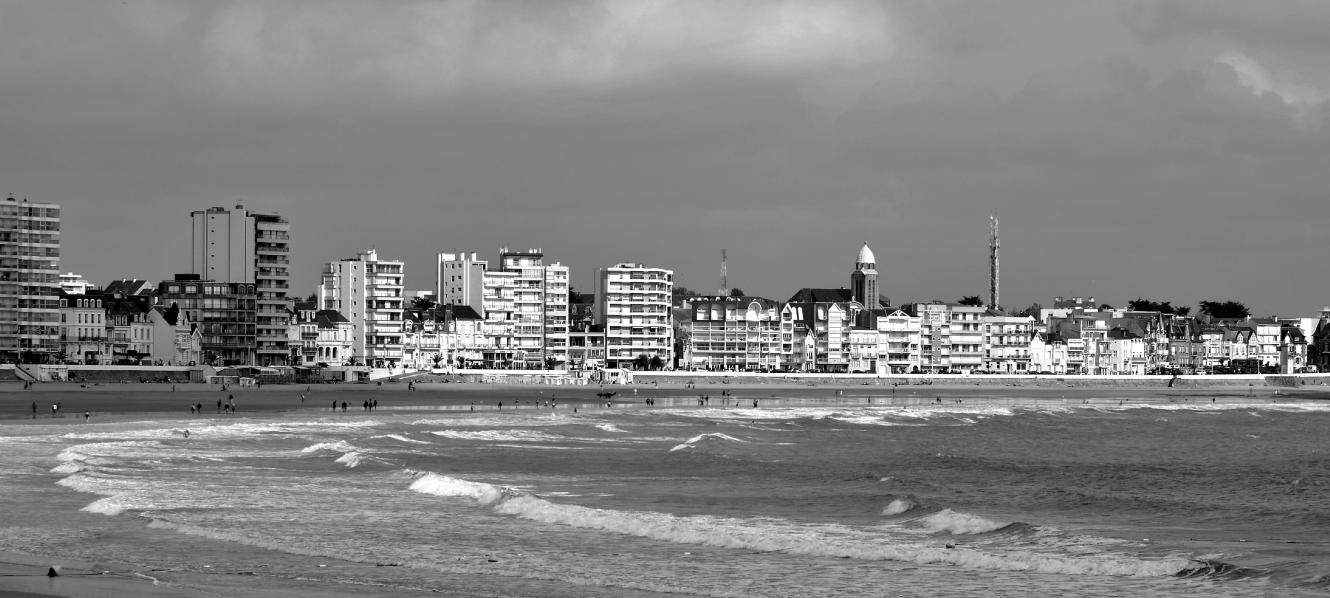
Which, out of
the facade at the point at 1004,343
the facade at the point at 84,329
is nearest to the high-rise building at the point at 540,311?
the facade at the point at 84,329

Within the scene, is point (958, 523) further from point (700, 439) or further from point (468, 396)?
point (468, 396)

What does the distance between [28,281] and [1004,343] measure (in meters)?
102

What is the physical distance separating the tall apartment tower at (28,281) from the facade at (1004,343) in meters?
97.8

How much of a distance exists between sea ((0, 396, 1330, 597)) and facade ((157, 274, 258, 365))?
7012cm

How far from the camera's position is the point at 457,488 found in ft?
108

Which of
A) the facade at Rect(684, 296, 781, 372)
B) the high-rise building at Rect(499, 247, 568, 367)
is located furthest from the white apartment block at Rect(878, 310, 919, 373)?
the high-rise building at Rect(499, 247, 568, 367)

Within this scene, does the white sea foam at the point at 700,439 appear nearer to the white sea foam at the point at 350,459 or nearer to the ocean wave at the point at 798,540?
the white sea foam at the point at 350,459

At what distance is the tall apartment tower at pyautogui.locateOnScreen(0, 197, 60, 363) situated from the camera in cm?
11806

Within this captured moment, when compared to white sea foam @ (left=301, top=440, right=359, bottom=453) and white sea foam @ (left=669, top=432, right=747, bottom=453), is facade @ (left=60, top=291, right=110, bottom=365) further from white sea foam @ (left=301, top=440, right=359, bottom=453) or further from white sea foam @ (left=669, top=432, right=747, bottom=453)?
white sea foam @ (left=301, top=440, right=359, bottom=453)

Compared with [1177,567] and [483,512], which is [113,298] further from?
[1177,567]

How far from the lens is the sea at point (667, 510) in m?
21.8

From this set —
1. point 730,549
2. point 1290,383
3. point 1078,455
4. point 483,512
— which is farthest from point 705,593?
point 1290,383

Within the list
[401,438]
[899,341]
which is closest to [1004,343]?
[899,341]

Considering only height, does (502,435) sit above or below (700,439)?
above
